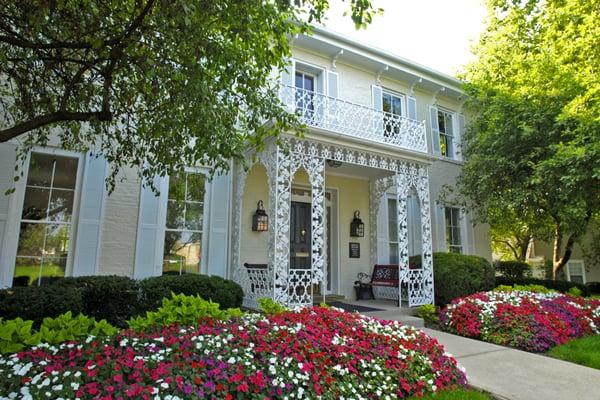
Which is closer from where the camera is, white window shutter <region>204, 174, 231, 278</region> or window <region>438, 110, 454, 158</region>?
white window shutter <region>204, 174, 231, 278</region>

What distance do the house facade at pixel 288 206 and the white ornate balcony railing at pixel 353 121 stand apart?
4cm

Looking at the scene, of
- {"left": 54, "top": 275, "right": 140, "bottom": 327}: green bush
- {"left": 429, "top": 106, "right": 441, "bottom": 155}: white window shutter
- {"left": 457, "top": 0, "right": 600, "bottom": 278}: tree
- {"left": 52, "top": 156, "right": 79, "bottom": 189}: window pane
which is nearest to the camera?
{"left": 54, "top": 275, "right": 140, "bottom": 327}: green bush

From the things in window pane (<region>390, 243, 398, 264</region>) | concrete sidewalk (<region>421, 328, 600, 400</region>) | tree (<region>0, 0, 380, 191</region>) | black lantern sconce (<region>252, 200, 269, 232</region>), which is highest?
tree (<region>0, 0, 380, 191</region>)

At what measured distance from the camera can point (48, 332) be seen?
355 centimetres

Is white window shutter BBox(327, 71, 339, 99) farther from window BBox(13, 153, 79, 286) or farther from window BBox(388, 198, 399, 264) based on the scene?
window BBox(13, 153, 79, 286)

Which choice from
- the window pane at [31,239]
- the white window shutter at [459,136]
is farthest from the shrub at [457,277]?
the window pane at [31,239]

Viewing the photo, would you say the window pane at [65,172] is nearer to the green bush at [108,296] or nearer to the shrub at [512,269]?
the green bush at [108,296]

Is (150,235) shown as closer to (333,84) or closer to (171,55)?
(171,55)

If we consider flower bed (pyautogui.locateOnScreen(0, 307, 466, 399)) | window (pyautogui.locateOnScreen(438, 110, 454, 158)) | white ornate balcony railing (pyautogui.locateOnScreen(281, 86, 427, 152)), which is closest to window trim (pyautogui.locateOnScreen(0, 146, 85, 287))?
flower bed (pyautogui.locateOnScreen(0, 307, 466, 399))

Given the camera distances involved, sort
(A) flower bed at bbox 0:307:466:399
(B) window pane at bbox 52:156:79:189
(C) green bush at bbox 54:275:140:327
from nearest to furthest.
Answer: (A) flower bed at bbox 0:307:466:399, (C) green bush at bbox 54:275:140:327, (B) window pane at bbox 52:156:79:189

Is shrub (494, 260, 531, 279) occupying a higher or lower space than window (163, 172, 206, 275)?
lower

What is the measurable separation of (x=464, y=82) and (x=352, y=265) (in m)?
6.81

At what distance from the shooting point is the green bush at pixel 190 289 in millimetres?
6211

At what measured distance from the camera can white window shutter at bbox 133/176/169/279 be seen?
7.35 meters
